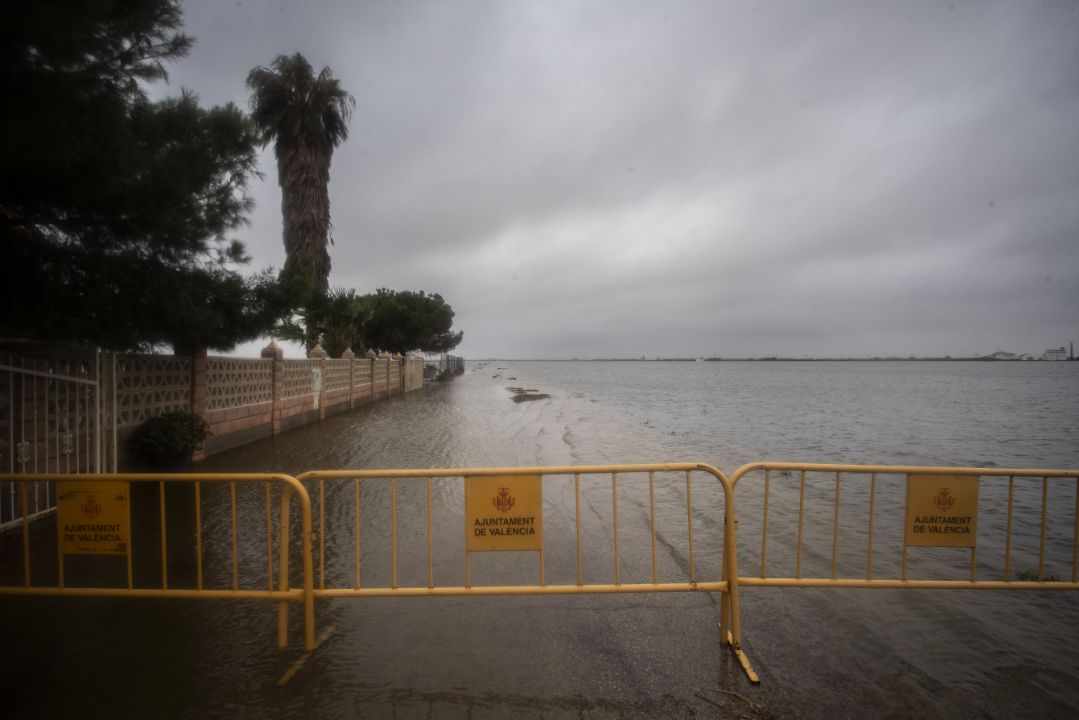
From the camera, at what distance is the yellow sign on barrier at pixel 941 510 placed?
3660 mm

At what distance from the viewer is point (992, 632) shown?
4.19 m

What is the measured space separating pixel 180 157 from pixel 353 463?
5564 mm

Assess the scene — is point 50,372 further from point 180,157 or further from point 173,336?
point 180,157

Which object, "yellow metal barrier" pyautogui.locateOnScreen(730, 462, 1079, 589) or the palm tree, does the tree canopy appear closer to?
the palm tree

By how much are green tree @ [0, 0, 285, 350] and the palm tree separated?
1819cm

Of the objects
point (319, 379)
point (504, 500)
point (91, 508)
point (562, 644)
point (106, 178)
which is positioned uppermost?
point (106, 178)

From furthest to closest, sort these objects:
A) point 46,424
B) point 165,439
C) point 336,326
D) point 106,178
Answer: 1. point 336,326
2. point 165,439
3. point 46,424
4. point 106,178

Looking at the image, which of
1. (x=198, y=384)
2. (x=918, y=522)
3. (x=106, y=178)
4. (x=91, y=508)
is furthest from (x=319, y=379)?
(x=918, y=522)

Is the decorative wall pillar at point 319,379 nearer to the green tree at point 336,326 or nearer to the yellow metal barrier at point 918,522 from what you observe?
the green tree at point 336,326

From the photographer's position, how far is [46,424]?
6.02 m

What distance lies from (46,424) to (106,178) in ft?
10.2

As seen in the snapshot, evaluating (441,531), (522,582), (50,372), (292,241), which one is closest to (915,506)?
(522,582)

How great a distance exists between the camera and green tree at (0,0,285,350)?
4148 millimetres

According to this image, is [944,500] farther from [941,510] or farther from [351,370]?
[351,370]
